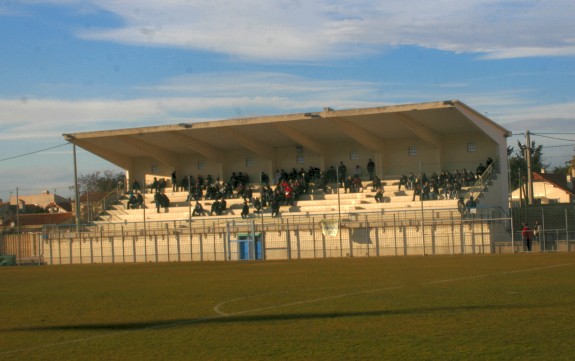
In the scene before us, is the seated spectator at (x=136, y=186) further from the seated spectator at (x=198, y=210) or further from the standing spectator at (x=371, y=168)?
the standing spectator at (x=371, y=168)

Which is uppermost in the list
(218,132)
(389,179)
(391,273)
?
(218,132)

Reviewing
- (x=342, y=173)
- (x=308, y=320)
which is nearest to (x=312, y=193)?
(x=342, y=173)

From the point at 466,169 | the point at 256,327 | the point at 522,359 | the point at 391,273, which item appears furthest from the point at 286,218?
the point at 522,359

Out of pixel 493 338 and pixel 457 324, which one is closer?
pixel 493 338

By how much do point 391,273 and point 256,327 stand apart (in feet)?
42.6

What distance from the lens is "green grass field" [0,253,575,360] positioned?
10.9 meters

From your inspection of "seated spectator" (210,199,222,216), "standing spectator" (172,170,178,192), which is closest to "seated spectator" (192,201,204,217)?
"seated spectator" (210,199,222,216)

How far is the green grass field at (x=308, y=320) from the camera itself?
1088cm

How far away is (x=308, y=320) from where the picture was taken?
1399 centimetres

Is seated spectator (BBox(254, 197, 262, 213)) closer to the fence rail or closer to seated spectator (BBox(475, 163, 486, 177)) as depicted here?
the fence rail

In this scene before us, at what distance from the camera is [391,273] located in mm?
25766

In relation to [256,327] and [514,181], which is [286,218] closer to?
[256,327]

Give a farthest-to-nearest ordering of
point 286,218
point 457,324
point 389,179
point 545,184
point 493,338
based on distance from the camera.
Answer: point 545,184, point 389,179, point 286,218, point 457,324, point 493,338

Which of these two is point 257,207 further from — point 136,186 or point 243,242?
point 136,186
